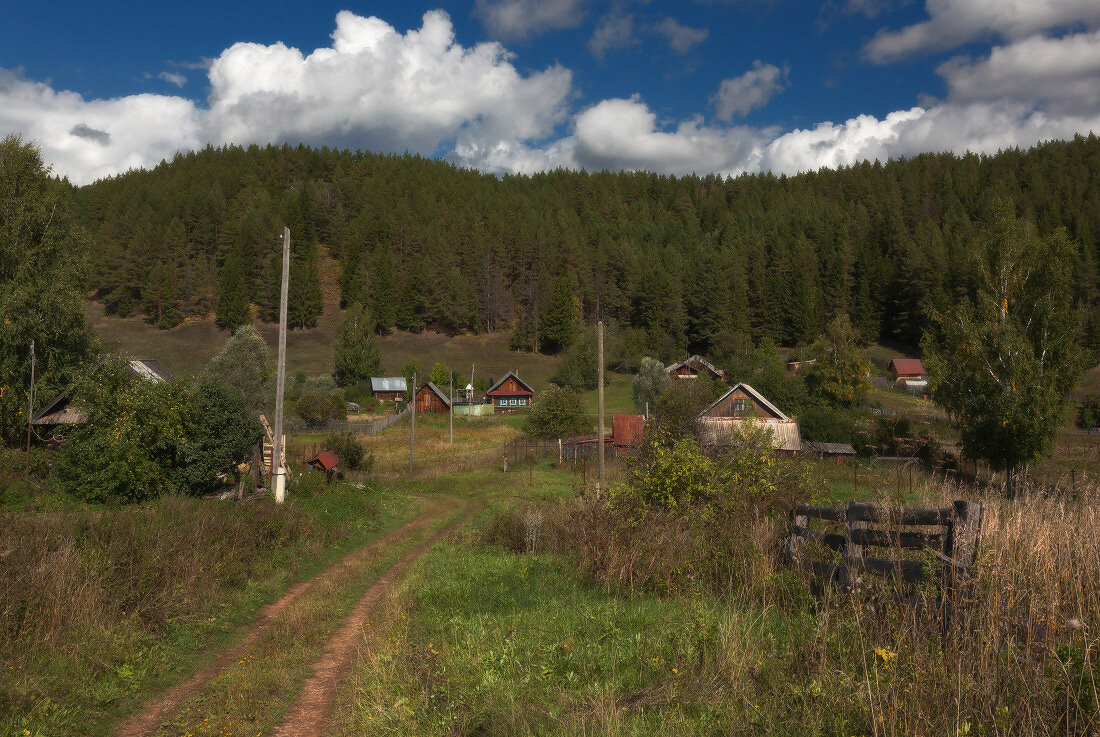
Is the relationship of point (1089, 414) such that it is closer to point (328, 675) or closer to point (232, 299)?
point (328, 675)

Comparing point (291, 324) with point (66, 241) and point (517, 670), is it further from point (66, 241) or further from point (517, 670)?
point (517, 670)

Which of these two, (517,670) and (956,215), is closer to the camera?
(517,670)

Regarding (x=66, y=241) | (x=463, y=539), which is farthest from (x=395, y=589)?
(x=66, y=241)

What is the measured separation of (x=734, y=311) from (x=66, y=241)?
95.2 meters

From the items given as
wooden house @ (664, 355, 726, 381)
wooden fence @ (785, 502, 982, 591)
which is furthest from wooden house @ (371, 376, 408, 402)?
wooden fence @ (785, 502, 982, 591)

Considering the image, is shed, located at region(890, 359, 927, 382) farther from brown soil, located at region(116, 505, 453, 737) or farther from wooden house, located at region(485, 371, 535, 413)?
brown soil, located at region(116, 505, 453, 737)

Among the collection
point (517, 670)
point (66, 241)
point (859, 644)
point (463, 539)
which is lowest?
point (463, 539)

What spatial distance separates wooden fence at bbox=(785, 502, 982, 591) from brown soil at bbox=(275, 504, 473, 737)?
5.61 m

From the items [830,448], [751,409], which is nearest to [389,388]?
[751,409]

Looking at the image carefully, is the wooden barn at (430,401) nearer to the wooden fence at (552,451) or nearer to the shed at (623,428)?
the wooden fence at (552,451)

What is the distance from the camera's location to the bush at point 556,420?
1948 inches

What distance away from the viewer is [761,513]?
1131cm

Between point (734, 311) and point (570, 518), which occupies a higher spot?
point (734, 311)

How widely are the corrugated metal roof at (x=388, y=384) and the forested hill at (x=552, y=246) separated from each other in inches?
1082
